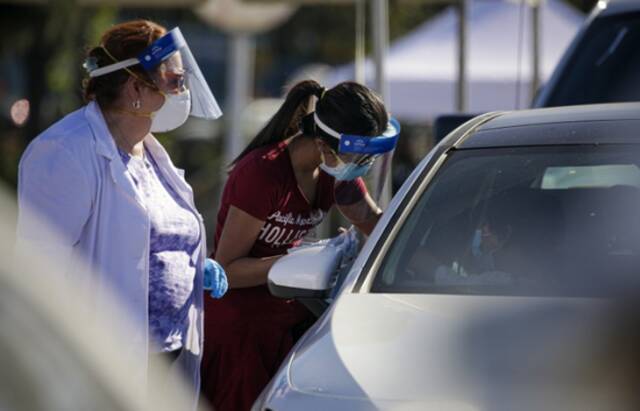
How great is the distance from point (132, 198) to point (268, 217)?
2.55ft

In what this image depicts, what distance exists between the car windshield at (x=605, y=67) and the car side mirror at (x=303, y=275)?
2.65 meters

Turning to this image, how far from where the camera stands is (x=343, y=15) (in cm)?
2855

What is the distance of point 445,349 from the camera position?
3.35 meters

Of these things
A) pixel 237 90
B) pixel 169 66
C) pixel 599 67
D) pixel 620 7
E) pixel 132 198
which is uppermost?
pixel 169 66

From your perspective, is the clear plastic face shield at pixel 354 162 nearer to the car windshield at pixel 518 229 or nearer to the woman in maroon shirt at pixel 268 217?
the woman in maroon shirt at pixel 268 217

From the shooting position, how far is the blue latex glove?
4375mm

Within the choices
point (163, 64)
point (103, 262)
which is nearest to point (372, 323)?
point (103, 262)

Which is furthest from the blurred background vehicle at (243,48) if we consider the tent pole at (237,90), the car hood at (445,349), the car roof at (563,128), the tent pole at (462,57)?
the car hood at (445,349)

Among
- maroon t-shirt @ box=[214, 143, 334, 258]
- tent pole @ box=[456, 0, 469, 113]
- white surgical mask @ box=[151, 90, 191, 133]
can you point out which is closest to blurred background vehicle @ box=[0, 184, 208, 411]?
white surgical mask @ box=[151, 90, 191, 133]

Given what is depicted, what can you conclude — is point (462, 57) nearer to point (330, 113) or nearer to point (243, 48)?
point (243, 48)

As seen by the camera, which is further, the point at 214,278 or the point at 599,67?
the point at 599,67

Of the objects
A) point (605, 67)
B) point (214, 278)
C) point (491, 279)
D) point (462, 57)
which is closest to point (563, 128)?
point (491, 279)

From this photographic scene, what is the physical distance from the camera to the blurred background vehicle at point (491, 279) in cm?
317

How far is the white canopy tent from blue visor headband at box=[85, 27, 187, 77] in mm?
9063
